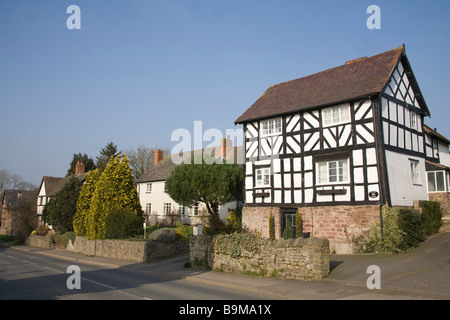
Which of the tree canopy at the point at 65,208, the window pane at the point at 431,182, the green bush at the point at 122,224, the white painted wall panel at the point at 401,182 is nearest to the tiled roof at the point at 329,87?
the white painted wall panel at the point at 401,182

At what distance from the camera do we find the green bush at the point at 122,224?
26.7 metres

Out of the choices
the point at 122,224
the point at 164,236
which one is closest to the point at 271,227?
the point at 164,236

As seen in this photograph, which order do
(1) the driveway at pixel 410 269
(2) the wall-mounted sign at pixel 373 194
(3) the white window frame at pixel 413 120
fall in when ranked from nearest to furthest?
(1) the driveway at pixel 410 269
(2) the wall-mounted sign at pixel 373 194
(3) the white window frame at pixel 413 120

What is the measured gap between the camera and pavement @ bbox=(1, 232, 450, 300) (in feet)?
35.7

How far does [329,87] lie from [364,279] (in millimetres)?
14167

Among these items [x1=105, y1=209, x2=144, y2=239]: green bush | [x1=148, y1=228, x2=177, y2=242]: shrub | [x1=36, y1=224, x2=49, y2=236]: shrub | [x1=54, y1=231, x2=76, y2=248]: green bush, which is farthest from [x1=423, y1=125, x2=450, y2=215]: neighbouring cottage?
[x1=36, y1=224, x2=49, y2=236]: shrub

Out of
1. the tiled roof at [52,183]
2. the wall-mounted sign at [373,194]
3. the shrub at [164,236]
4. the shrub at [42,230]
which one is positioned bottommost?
the shrub at [42,230]

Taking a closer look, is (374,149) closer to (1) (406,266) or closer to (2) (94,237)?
(1) (406,266)

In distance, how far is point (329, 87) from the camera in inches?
925

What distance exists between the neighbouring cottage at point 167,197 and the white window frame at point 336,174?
13.6 meters

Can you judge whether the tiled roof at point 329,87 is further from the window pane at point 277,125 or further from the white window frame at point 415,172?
the white window frame at point 415,172

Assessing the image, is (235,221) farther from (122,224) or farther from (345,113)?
(345,113)

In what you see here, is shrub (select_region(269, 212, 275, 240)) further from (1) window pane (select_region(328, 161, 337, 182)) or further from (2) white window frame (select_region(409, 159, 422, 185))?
(2) white window frame (select_region(409, 159, 422, 185))

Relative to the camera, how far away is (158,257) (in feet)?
75.3
